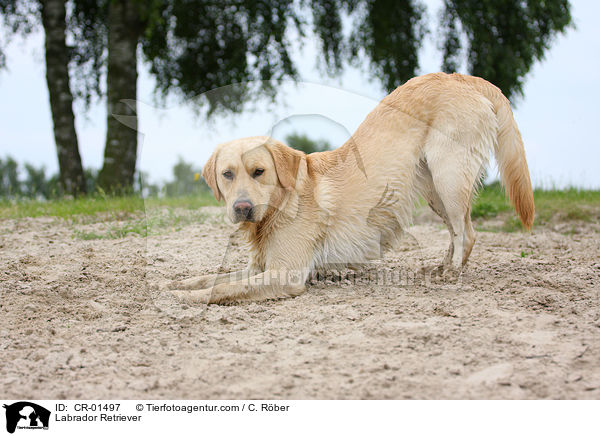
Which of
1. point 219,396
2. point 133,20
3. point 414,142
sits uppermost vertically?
point 133,20

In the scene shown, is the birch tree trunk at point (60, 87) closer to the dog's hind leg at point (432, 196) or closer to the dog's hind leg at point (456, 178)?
the dog's hind leg at point (432, 196)

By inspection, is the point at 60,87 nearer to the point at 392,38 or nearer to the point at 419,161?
the point at 392,38

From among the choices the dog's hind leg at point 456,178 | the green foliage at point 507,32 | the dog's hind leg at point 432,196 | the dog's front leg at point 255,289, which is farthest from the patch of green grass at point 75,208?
the green foliage at point 507,32

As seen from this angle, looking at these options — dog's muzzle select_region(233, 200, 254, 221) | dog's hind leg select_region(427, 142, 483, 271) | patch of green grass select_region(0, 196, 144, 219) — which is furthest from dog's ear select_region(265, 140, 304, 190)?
patch of green grass select_region(0, 196, 144, 219)

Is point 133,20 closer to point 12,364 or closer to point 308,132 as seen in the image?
point 308,132

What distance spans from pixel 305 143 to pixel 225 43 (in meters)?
9.01

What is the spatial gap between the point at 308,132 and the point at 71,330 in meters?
2.06

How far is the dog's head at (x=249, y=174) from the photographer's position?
11.2 ft

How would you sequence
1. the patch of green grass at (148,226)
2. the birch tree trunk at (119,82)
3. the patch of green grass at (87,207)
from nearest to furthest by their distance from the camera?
the patch of green grass at (148,226) → the patch of green grass at (87,207) → the birch tree trunk at (119,82)

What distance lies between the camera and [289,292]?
3.75 m

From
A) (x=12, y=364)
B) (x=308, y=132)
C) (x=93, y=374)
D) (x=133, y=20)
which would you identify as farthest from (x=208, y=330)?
(x=133, y=20)

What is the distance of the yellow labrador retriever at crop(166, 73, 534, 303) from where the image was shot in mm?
3869

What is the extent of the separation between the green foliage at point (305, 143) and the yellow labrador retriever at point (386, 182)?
73 mm
